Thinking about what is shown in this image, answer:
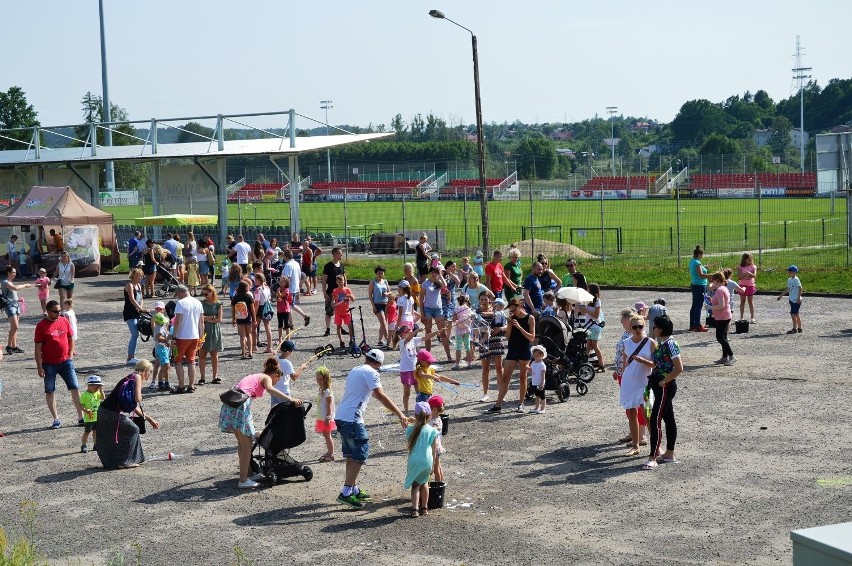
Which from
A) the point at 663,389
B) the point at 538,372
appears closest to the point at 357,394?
the point at 663,389

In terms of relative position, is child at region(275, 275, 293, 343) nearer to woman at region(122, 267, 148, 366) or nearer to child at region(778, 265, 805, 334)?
woman at region(122, 267, 148, 366)

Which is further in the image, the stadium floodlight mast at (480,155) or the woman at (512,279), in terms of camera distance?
the stadium floodlight mast at (480,155)

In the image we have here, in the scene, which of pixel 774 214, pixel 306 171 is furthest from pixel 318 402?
pixel 306 171

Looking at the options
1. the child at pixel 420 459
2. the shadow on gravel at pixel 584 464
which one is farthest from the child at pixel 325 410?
the shadow on gravel at pixel 584 464

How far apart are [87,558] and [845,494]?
278 inches

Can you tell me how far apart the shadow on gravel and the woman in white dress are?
0.28 meters

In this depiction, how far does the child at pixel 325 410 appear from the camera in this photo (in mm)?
11742

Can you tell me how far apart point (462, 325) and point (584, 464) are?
18.8ft

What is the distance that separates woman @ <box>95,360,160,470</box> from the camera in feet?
39.3

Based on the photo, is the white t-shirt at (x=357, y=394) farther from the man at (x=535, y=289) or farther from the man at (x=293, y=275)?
the man at (x=293, y=275)

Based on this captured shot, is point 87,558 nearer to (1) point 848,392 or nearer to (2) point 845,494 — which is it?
(2) point 845,494

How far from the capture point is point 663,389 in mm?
11398

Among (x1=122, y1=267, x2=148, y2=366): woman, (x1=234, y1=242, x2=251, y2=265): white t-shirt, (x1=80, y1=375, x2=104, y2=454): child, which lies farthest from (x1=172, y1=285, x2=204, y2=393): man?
Result: (x1=234, y1=242, x2=251, y2=265): white t-shirt

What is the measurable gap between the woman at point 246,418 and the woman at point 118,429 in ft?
4.93
